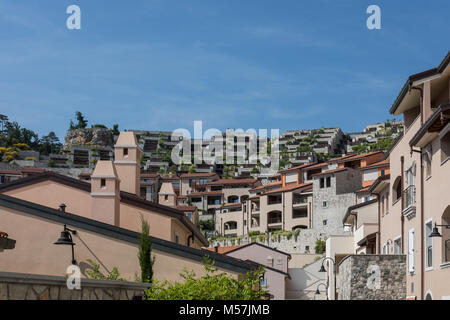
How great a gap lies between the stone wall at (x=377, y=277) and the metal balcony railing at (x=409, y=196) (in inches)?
95.9

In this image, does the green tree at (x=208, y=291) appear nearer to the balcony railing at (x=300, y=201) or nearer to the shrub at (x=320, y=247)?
the shrub at (x=320, y=247)

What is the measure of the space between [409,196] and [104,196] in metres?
12.4

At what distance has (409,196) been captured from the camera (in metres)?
28.1

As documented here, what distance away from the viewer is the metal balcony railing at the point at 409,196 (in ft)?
89.8

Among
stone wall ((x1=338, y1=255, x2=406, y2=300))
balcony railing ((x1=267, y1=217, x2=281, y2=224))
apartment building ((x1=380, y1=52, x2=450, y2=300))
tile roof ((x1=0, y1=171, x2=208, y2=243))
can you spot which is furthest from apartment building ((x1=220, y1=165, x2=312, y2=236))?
tile roof ((x1=0, y1=171, x2=208, y2=243))

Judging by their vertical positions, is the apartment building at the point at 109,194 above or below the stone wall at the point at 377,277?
above

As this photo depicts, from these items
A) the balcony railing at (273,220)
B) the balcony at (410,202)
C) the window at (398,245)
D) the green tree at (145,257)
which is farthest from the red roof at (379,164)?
the green tree at (145,257)

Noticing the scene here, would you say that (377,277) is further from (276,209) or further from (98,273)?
(276,209)

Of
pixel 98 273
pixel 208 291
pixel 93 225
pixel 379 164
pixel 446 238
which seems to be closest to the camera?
pixel 208 291

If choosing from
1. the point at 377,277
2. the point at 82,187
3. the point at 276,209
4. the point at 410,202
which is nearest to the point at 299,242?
the point at 276,209

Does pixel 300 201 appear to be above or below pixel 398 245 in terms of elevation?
above

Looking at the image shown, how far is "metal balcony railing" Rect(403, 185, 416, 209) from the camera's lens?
27.4 m
